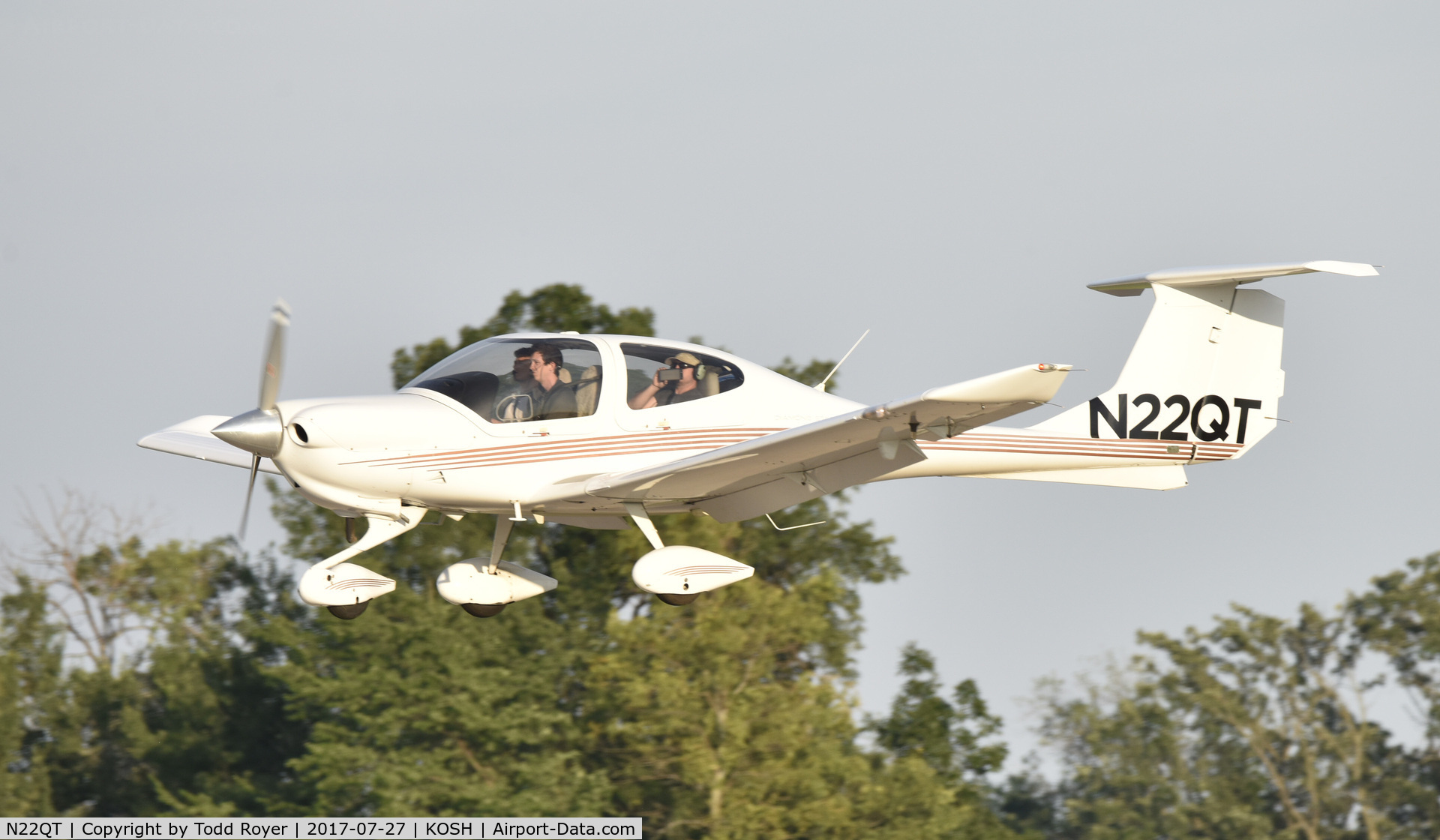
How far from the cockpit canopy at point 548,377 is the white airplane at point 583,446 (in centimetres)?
1

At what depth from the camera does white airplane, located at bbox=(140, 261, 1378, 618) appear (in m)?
10.2

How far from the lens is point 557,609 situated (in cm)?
2808

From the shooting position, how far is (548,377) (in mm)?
10727

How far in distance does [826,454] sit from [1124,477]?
326cm

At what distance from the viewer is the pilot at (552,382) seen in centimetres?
1072

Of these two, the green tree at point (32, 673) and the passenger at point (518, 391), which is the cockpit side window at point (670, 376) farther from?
the green tree at point (32, 673)

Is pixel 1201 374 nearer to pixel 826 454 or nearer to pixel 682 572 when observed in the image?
pixel 826 454

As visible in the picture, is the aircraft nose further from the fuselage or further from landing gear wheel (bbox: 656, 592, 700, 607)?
landing gear wheel (bbox: 656, 592, 700, 607)

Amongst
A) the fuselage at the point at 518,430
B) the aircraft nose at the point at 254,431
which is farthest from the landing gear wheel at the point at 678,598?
the aircraft nose at the point at 254,431

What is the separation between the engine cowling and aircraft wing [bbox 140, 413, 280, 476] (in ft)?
10.4

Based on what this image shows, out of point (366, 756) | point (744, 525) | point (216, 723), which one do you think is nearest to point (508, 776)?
point (366, 756)
